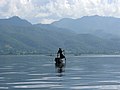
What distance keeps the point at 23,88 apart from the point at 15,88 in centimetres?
99

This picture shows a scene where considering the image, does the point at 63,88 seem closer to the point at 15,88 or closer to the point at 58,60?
the point at 15,88

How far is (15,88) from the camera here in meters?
49.5

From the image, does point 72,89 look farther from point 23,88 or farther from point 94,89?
point 23,88

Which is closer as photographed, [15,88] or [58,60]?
[15,88]

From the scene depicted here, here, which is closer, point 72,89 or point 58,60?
point 72,89

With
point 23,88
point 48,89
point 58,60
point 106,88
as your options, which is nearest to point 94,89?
point 106,88

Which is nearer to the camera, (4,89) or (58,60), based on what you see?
(4,89)

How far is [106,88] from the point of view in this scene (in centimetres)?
4950

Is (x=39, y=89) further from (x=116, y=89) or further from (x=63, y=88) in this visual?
(x=116, y=89)

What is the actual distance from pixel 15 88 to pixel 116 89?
12.4 m

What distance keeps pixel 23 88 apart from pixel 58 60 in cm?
6408

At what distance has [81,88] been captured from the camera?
50.0 meters

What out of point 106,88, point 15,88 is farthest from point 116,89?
point 15,88

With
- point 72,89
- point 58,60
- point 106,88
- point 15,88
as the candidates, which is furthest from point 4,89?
point 58,60
